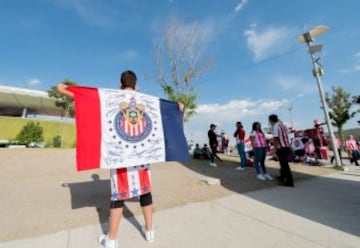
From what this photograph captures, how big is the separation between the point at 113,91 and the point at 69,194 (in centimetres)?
339

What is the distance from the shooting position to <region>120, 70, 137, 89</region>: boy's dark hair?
7.98ft

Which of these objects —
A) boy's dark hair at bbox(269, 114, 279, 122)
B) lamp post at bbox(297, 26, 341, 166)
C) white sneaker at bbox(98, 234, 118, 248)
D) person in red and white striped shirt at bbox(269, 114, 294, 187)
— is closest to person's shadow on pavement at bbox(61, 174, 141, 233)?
white sneaker at bbox(98, 234, 118, 248)

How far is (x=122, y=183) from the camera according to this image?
87.0 inches

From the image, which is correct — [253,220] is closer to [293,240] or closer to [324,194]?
[293,240]

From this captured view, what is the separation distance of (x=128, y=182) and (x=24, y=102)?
41.0 meters

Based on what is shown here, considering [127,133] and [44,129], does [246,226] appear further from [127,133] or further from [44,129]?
[44,129]

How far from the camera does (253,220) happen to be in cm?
278

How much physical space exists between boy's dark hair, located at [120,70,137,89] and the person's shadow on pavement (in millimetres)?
1840

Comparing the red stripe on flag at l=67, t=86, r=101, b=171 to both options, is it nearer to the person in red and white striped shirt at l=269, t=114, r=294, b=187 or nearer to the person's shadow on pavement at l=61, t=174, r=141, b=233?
the person's shadow on pavement at l=61, t=174, r=141, b=233

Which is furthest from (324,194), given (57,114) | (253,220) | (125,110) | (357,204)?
(57,114)

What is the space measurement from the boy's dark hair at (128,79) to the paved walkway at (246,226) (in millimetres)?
1799

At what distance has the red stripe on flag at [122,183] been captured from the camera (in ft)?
7.11

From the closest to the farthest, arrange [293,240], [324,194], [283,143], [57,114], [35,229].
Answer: [293,240]
[35,229]
[324,194]
[283,143]
[57,114]

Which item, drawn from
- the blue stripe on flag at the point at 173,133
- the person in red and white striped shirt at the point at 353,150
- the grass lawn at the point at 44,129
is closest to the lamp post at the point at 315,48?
the person in red and white striped shirt at the point at 353,150
